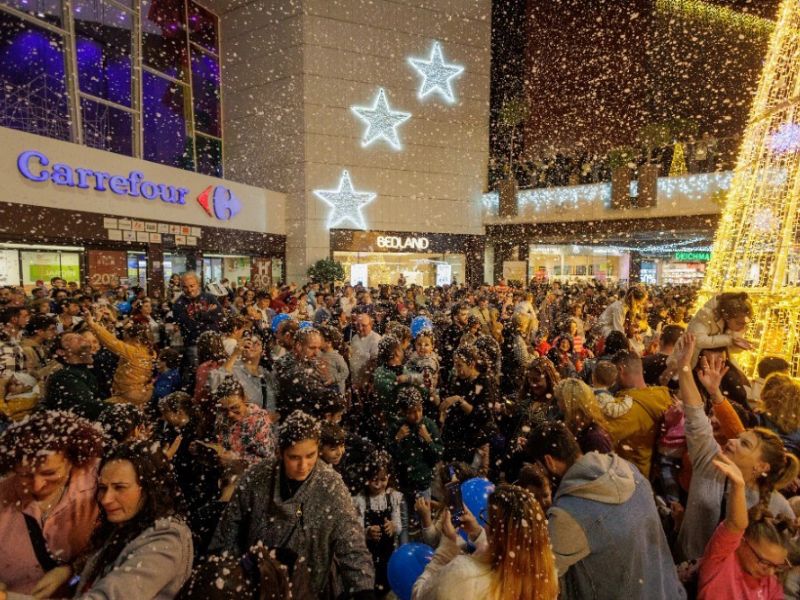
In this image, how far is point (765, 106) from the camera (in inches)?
153

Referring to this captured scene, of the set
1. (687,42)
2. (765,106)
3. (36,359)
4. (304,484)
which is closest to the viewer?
(304,484)

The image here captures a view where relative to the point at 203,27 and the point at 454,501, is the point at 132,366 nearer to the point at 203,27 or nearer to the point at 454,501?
the point at 454,501

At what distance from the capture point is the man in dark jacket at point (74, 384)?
3.37m

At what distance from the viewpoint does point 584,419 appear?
2572 millimetres

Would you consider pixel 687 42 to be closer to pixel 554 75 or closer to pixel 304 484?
pixel 554 75

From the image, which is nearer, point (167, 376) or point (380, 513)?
point (380, 513)

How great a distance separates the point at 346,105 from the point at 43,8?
33.5 ft

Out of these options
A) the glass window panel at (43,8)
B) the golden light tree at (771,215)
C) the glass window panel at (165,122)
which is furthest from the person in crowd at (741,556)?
the glass window panel at (165,122)

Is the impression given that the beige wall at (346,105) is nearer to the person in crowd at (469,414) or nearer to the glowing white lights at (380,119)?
the glowing white lights at (380,119)

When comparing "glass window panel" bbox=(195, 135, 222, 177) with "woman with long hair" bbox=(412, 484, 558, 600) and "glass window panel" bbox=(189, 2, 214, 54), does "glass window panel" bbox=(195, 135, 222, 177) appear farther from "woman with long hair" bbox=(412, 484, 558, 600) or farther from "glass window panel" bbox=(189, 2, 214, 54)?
"woman with long hair" bbox=(412, 484, 558, 600)

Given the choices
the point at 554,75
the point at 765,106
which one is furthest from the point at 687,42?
the point at 765,106

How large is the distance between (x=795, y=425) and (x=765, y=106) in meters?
2.73

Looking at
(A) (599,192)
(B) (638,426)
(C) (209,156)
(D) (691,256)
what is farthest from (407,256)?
(B) (638,426)

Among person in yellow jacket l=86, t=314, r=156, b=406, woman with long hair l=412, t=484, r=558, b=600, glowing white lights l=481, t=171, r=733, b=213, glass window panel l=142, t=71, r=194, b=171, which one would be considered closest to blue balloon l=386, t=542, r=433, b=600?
woman with long hair l=412, t=484, r=558, b=600
